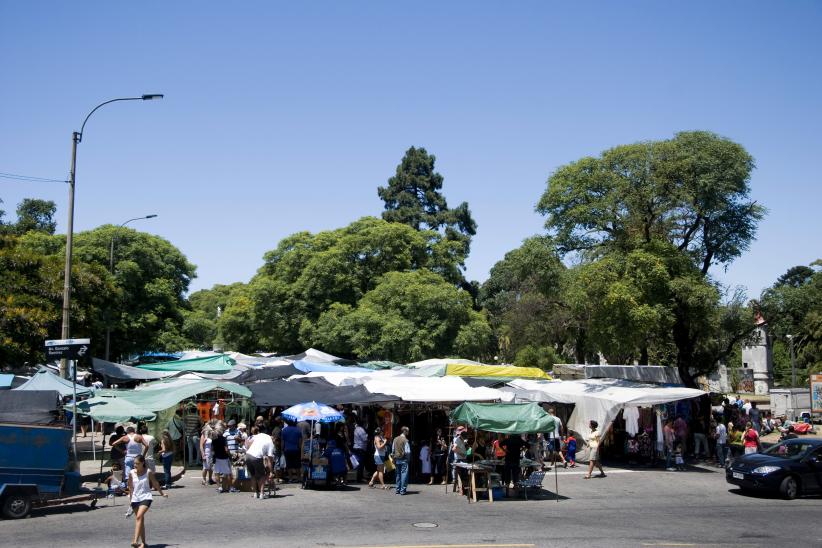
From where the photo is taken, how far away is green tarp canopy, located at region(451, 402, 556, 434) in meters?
18.0

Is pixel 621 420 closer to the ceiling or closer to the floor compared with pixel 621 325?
closer to the floor

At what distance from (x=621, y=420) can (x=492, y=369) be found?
226 inches

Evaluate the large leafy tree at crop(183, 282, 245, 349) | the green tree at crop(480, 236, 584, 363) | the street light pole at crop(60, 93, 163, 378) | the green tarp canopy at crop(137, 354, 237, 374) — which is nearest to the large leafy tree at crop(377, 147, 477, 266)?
the green tree at crop(480, 236, 584, 363)

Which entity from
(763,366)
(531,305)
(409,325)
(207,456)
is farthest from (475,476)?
(763,366)

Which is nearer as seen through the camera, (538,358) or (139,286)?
(538,358)

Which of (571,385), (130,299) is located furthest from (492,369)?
(130,299)

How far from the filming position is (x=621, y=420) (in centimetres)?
2638

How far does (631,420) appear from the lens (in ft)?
84.3

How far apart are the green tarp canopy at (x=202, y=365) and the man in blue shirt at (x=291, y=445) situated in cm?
1486

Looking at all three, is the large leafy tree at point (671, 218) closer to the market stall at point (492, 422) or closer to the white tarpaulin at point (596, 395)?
the white tarpaulin at point (596, 395)

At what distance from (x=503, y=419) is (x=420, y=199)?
56.2 metres

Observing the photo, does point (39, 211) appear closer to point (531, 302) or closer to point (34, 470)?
point (531, 302)

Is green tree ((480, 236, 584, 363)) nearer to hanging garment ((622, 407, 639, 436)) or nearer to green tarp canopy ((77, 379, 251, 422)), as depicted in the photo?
hanging garment ((622, 407, 639, 436))

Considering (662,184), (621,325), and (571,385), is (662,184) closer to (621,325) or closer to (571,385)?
(621,325)
